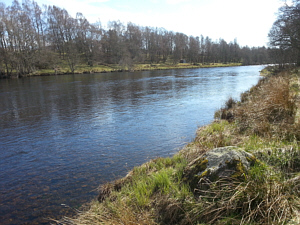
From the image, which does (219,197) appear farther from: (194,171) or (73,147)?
(73,147)

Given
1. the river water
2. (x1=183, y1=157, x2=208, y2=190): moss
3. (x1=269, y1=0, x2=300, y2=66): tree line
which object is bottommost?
the river water

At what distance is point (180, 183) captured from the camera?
492 centimetres

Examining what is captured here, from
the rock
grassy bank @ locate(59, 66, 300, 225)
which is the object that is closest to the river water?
grassy bank @ locate(59, 66, 300, 225)

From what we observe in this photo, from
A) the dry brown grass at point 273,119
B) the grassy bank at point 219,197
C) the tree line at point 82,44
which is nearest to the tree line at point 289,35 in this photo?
the tree line at point 82,44

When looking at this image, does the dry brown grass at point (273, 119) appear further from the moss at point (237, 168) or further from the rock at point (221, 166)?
the moss at point (237, 168)

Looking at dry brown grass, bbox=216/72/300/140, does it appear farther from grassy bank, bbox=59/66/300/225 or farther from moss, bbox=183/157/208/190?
moss, bbox=183/157/208/190

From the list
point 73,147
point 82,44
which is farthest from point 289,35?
point 82,44

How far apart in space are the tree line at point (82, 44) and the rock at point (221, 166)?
195ft

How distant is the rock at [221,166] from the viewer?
412 cm

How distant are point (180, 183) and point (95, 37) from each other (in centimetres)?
10190

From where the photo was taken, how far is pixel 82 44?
302ft

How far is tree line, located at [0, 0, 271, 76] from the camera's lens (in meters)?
59.2

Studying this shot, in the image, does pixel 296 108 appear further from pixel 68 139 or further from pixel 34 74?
pixel 34 74

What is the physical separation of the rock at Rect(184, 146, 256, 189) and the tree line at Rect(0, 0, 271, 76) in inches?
2343
